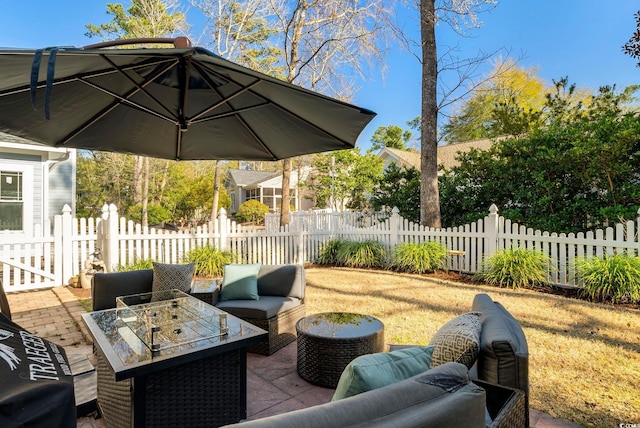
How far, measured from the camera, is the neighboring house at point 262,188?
26.4 m

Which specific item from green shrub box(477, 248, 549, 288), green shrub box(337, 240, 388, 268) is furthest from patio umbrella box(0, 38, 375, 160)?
green shrub box(337, 240, 388, 268)

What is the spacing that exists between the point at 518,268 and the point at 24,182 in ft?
37.8

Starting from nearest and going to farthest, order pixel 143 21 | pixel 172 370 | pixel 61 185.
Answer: pixel 172 370
pixel 61 185
pixel 143 21

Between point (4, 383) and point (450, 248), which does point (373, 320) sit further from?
point (450, 248)

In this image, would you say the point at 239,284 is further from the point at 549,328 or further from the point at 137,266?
the point at 137,266

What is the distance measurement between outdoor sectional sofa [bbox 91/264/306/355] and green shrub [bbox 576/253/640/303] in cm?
463

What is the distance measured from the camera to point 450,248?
793 centimetres

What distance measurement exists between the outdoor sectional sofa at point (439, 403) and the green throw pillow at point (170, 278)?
124 inches

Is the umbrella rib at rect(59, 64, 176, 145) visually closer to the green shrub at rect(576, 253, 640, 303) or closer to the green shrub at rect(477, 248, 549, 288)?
the green shrub at rect(477, 248, 549, 288)

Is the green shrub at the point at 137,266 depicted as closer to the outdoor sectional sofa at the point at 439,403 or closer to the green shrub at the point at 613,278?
the outdoor sectional sofa at the point at 439,403

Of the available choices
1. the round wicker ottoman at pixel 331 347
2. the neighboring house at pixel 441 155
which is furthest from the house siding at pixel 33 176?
the neighboring house at pixel 441 155

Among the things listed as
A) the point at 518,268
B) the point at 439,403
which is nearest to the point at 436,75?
the point at 518,268

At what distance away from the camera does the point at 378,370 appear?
4.57 ft

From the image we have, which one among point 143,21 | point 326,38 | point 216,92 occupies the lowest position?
point 216,92
